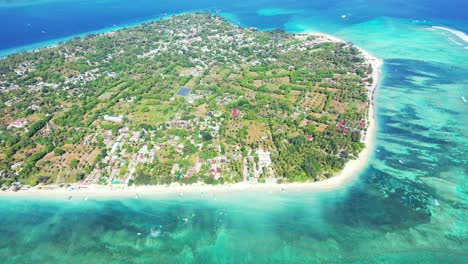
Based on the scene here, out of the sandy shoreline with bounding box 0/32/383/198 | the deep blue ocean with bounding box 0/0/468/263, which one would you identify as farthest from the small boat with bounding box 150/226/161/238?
the sandy shoreline with bounding box 0/32/383/198

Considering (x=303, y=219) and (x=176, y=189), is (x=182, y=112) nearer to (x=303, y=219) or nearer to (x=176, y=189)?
(x=176, y=189)

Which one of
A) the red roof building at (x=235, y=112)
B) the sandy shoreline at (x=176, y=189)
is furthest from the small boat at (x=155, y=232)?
the red roof building at (x=235, y=112)

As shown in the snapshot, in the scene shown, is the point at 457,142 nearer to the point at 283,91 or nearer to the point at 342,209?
the point at 342,209

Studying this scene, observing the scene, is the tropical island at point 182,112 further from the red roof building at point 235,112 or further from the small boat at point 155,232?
the small boat at point 155,232

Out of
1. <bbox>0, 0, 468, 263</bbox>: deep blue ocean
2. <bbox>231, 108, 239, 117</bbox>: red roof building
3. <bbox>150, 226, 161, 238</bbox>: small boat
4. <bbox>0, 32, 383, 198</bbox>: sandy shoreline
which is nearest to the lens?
<bbox>0, 0, 468, 263</bbox>: deep blue ocean

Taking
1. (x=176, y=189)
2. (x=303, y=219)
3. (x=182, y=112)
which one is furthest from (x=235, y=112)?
(x=303, y=219)

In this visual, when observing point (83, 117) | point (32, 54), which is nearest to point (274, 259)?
point (83, 117)

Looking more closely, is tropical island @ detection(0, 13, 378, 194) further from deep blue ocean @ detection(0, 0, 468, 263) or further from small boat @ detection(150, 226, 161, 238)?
small boat @ detection(150, 226, 161, 238)

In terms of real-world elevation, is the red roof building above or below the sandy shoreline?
above

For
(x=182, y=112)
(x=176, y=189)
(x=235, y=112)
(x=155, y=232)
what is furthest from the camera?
(x=182, y=112)
